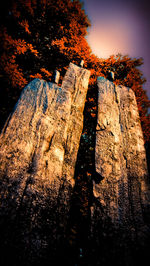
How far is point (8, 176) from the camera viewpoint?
98 cm

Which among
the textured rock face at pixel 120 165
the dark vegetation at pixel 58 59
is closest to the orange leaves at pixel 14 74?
the dark vegetation at pixel 58 59

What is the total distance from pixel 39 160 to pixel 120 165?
1.00 meters

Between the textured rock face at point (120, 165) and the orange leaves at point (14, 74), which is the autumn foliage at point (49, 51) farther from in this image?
the textured rock face at point (120, 165)

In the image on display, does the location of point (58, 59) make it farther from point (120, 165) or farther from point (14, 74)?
point (120, 165)

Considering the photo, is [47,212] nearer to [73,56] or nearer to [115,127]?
[115,127]

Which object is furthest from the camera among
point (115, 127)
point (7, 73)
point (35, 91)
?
point (7, 73)

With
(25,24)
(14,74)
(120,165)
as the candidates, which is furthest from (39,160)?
(25,24)

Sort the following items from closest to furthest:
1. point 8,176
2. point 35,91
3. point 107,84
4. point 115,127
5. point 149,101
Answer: point 8,176 < point 35,91 < point 115,127 < point 107,84 < point 149,101

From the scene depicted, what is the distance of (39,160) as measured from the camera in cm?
113

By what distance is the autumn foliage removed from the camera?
13.2ft

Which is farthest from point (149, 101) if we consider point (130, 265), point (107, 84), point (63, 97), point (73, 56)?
point (130, 265)

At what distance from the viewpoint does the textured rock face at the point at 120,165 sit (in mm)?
1060

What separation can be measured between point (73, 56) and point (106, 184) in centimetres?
556

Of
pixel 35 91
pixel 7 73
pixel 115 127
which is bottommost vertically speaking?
pixel 115 127
